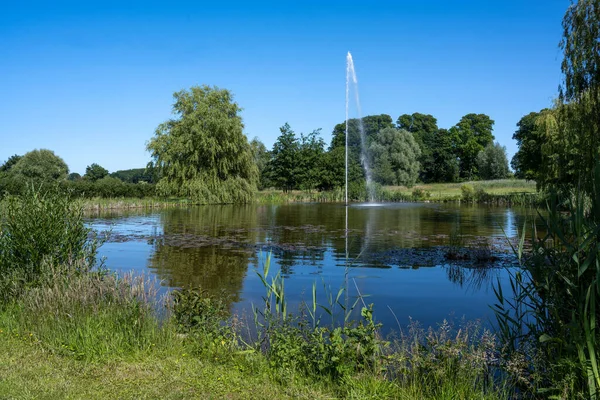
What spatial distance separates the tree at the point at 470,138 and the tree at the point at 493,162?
892cm

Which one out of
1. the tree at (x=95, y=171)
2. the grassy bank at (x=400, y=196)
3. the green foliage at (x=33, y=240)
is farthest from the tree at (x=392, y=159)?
the tree at (x=95, y=171)

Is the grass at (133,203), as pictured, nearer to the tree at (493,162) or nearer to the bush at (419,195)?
the bush at (419,195)

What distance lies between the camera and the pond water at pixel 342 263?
30.7ft

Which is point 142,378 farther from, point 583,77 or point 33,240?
point 583,77

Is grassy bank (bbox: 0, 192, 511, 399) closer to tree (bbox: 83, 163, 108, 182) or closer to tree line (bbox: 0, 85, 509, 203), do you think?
tree line (bbox: 0, 85, 509, 203)

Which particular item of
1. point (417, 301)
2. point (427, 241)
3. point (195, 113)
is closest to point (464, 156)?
point (195, 113)

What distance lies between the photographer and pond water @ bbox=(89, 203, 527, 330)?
9367 mm

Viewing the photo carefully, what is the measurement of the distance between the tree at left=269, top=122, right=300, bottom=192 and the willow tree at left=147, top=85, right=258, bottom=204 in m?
18.4

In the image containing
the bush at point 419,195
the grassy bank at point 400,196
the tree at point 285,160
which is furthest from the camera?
the tree at point 285,160

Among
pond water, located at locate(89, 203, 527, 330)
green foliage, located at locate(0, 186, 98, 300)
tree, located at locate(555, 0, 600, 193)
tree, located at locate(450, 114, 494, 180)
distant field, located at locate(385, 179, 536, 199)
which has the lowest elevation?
pond water, located at locate(89, 203, 527, 330)

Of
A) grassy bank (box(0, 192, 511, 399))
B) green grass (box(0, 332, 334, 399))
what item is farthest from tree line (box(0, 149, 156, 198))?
green grass (box(0, 332, 334, 399))

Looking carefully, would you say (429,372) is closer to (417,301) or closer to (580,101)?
(417,301)

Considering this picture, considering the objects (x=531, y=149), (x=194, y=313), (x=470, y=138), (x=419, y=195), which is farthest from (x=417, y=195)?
(x=194, y=313)

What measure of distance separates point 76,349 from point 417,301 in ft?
20.7
